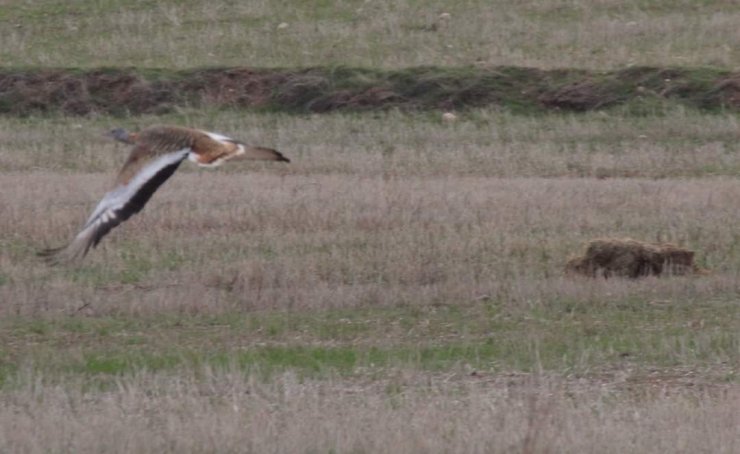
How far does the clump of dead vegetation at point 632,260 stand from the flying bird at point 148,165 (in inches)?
129

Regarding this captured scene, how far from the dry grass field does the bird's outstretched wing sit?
77cm

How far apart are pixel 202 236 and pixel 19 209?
2.42m

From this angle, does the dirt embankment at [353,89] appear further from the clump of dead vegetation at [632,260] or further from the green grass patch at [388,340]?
the green grass patch at [388,340]

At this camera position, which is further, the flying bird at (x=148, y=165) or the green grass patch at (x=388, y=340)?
the flying bird at (x=148, y=165)

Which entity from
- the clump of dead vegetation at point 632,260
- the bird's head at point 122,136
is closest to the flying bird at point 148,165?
the bird's head at point 122,136

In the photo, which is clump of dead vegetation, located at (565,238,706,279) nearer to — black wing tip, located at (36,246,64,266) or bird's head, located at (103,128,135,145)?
bird's head, located at (103,128,135,145)

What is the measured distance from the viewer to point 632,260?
11836mm

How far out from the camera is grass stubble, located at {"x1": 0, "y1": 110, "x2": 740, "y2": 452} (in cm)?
721

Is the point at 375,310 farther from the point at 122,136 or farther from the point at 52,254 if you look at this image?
the point at 52,254

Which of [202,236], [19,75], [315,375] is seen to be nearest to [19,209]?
[202,236]

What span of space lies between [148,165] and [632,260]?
413 centimetres

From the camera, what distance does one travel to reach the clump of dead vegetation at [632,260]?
11.8 metres

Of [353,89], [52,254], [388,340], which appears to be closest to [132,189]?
[52,254]

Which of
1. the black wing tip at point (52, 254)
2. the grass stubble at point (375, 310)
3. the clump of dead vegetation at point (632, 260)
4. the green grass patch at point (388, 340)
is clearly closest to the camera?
the grass stubble at point (375, 310)
